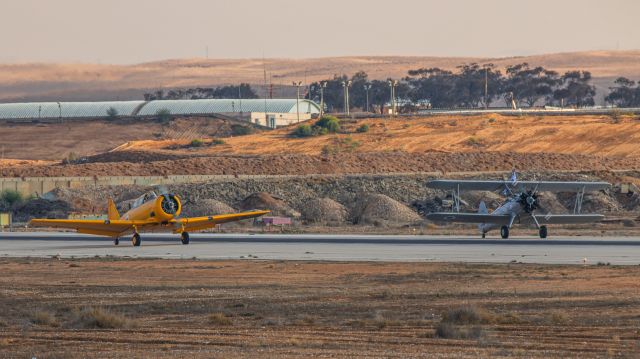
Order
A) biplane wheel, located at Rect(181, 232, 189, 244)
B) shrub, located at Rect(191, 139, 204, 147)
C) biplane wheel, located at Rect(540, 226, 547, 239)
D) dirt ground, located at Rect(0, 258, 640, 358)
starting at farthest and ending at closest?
shrub, located at Rect(191, 139, 204, 147), biplane wheel, located at Rect(540, 226, 547, 239), biplane wheel, located at Rect(181, 232, 189, 244), dirt ground, located at Rect(0, 258, 640, 358)

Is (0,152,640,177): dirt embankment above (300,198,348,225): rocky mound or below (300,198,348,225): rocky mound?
below

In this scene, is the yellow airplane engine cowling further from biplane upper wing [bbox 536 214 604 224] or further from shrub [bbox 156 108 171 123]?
shrub [bbox 156 108 171 123]

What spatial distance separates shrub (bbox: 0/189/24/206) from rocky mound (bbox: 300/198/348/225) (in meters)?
22.4

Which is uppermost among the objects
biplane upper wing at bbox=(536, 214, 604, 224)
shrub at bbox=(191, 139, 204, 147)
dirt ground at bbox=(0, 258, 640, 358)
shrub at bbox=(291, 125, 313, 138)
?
dirt ground at bbox=(0, 258, 640, 358)

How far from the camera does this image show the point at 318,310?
2747 cm

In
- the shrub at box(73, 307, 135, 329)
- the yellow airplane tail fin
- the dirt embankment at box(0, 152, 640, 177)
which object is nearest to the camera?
the shrub at box(73, 307, 135, 329)

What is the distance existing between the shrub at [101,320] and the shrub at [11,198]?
201 ft

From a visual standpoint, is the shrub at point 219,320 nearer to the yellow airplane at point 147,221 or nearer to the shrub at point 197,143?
the yellow airplane at point 147,221

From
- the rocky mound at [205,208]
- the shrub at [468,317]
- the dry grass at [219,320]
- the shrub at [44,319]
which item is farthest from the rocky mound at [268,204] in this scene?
the shrub at [468,317]

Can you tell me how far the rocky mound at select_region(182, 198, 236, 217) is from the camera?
72250mm

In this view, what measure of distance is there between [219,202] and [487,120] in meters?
64.2

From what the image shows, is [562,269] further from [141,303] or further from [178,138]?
[178,138]

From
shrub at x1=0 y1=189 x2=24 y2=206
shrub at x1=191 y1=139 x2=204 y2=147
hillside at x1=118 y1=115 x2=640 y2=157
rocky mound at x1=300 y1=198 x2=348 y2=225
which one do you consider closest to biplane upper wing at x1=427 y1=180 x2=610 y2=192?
rocky mound at x1=300 y1=198 x2=348 y2=225

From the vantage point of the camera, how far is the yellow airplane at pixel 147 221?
50.8m
